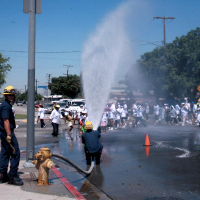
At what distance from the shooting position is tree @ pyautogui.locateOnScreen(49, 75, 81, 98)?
6562 cm

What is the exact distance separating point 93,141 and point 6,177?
2656mm

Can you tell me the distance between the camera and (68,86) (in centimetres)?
6600

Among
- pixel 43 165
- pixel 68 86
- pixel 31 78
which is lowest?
pixel 43 165

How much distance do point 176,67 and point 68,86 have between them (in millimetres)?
32843

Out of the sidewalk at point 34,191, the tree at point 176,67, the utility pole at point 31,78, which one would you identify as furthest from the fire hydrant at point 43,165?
the tree at point 176,67

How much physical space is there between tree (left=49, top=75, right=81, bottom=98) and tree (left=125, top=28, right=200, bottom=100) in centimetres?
2769

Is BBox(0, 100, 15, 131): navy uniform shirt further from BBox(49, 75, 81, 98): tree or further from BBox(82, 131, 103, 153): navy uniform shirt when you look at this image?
BBox(49, 75, 81, 98): tree

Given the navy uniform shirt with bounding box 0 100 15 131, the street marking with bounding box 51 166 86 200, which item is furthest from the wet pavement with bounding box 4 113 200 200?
the navy uniform shirt with bounding box 0 100 15 131

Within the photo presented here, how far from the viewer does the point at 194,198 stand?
19.6ft

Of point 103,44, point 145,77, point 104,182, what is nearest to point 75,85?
point 145,77

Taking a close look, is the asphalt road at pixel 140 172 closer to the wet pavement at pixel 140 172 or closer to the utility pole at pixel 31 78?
the wet pavement at pixel 140 172

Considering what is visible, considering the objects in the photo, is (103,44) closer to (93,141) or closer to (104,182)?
(93,141)

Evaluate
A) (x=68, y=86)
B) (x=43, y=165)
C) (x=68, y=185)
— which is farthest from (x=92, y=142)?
(x=68, y=86)

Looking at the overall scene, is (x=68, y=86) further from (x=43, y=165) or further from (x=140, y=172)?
(x=43, y=165)
